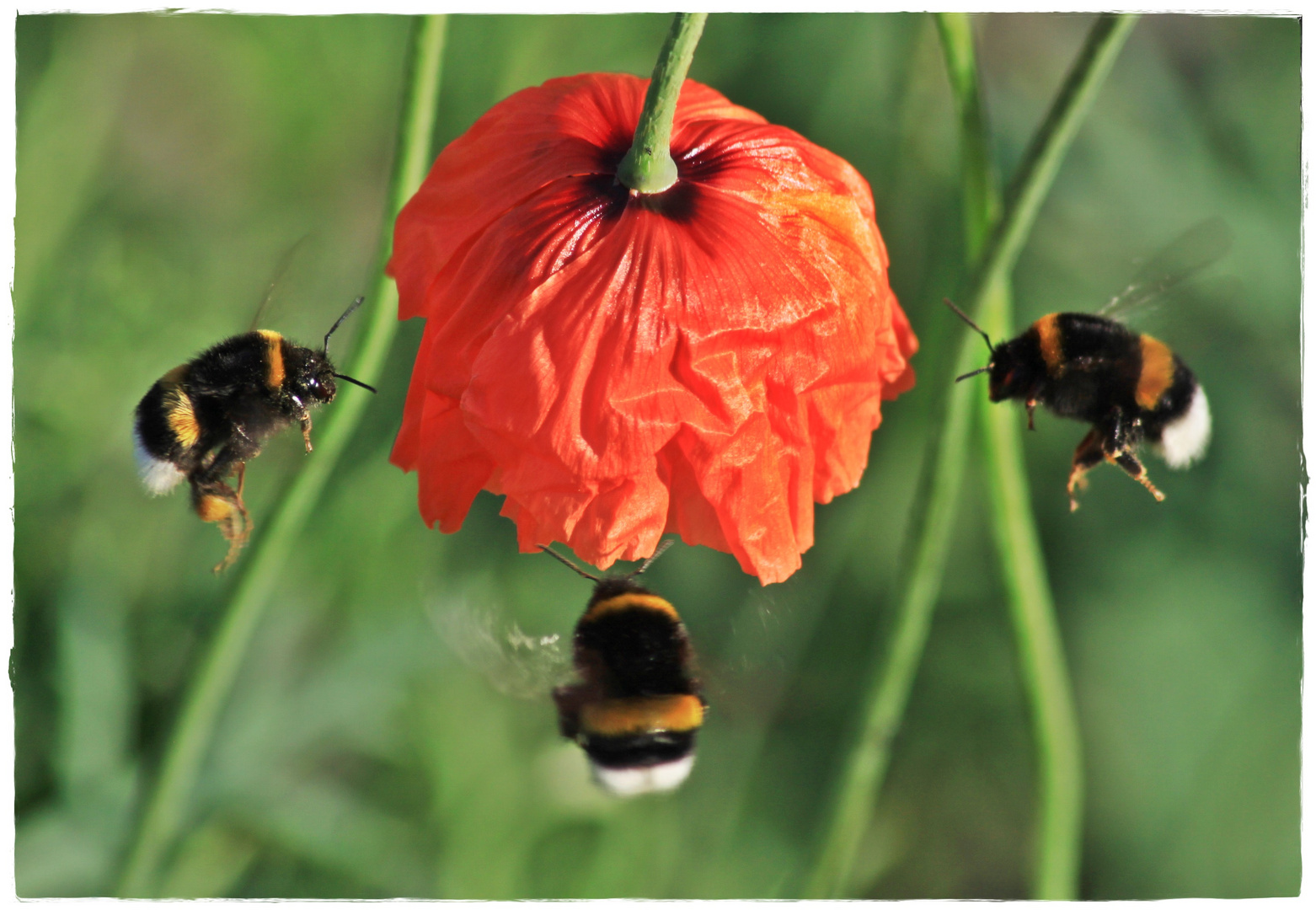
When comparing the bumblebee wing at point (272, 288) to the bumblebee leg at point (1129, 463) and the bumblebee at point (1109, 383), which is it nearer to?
the bumblebee at point (1109, 383)

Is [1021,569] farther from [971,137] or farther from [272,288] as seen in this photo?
[272,288]

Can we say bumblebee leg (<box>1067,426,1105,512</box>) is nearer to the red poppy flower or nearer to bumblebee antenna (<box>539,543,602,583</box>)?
the red poppy flower

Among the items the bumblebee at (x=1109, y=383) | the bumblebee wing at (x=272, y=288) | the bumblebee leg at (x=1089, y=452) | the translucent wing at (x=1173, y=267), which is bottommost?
the bumblebee wing at (x=272, y=288)

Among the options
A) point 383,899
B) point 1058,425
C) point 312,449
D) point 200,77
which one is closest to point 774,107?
point 1058,425

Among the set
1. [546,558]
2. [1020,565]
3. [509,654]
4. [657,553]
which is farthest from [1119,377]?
[546,558]

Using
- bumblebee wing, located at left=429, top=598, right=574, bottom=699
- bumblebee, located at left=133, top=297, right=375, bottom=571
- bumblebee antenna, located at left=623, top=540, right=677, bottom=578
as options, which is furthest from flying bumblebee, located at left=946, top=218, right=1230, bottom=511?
bumblebee, located at left=133, top=297, right=375, bottom=571

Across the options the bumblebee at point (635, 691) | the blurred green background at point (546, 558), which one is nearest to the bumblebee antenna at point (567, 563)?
the bumblebee at point (635, 691)
